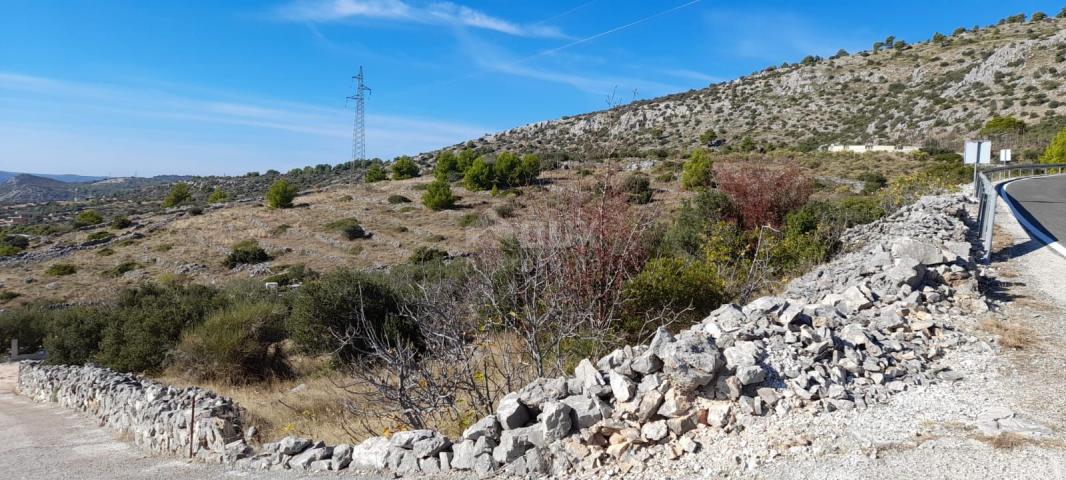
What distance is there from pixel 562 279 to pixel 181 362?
11810 mm

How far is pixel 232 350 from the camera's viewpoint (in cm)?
1431

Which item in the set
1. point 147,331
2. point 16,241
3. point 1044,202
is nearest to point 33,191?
point 16,241

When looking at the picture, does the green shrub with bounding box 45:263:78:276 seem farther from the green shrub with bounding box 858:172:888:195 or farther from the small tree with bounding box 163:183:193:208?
the green shrub with bounding box 858:172:888:195

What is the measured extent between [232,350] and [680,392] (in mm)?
12461

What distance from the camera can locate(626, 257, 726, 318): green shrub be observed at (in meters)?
8.59

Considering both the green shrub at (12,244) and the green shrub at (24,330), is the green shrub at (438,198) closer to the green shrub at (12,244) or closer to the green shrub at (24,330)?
the green shrub at (24,330)

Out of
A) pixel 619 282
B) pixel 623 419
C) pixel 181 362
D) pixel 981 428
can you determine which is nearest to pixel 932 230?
pixel 619 282

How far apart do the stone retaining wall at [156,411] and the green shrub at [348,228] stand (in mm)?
22237

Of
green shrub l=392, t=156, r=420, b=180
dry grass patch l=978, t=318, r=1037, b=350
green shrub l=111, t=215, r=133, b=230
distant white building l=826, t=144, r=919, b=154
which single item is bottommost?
green shrub l=111, t=215, r=133, b=230

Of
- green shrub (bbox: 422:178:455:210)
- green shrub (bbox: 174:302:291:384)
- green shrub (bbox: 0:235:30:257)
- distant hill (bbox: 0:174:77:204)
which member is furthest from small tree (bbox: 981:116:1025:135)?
distant hill (bbox: 0:174:77:204)

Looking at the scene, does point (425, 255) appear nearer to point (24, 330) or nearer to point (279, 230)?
point (279, 230)

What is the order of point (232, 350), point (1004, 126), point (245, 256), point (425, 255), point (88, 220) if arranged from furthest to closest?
point (88, 220) < point (1004, 126) < point (245, 256) < point (425, 255) < point (232, 350)

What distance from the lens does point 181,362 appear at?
48.4 ft

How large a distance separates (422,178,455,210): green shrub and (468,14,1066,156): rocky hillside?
9256 millimetres
